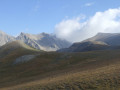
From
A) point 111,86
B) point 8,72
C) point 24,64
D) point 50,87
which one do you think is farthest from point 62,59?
point 111,86

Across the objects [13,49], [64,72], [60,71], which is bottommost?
[64,72]

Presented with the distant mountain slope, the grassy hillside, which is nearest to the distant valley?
the grassy hillside

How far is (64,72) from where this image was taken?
5556 centimetres

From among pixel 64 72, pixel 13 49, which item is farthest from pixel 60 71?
pixel 13 49

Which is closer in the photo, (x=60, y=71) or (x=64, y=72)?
(x=64, y=72)

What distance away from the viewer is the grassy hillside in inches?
1237

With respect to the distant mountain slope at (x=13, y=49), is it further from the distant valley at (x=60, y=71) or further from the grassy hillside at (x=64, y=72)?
the grassy hillside at (x=64, y=72)

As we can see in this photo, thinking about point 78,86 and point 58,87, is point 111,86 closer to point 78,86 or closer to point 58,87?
point 78,86

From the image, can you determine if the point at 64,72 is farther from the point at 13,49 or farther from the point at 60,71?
the point at 13,49

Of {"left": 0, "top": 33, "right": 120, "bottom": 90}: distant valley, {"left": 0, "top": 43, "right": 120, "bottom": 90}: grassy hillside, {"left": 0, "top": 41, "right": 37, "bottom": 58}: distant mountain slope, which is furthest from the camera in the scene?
{"left": 0, "top": 41, "right": 37, "bottom": 58}: distant mountain slope

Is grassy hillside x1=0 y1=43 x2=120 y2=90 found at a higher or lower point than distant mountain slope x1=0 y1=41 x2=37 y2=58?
lower

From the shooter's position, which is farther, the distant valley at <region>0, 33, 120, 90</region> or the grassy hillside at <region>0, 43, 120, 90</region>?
the grassy hillside at <region>0, 43, 120, 90</region>

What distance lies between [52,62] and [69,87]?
157 ft

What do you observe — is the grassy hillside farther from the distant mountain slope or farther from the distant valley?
the distant mountain slope
